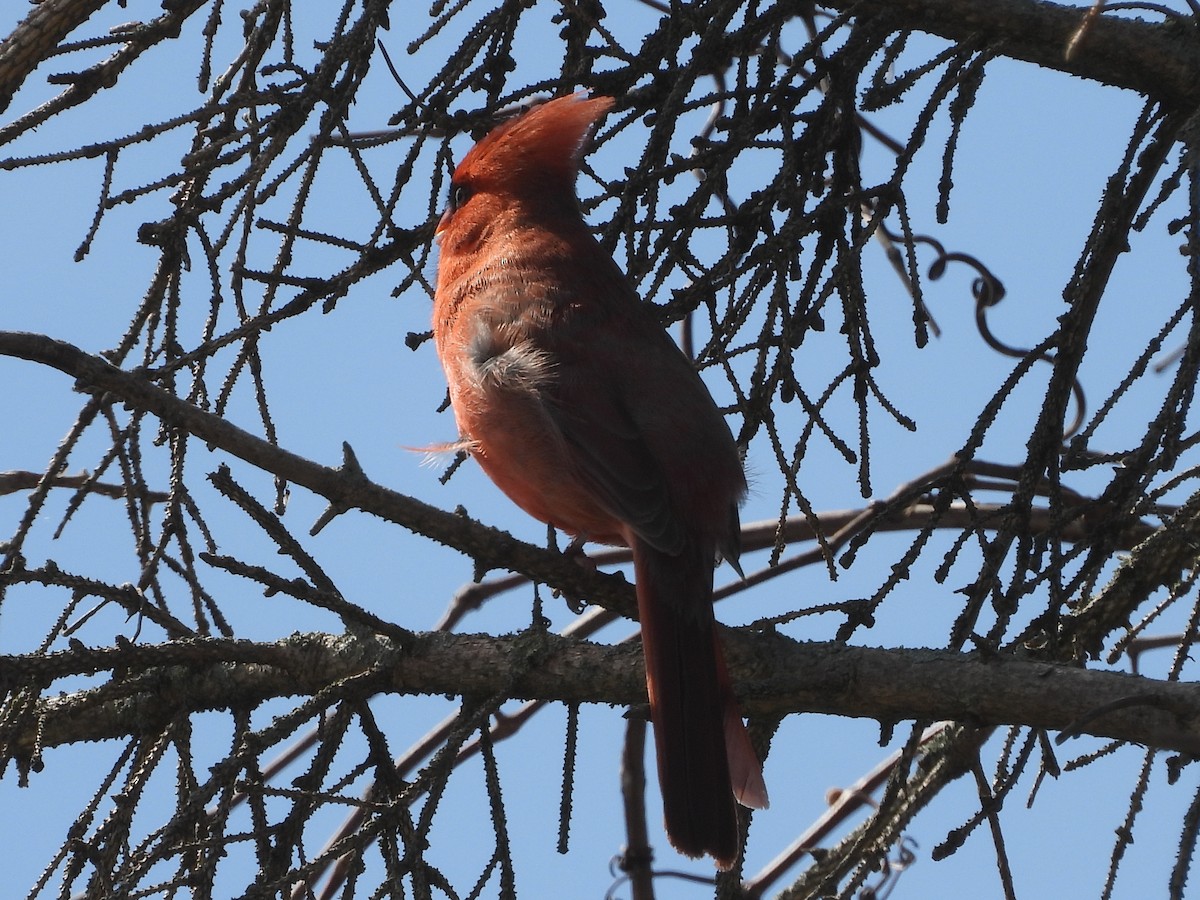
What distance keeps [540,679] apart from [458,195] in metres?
2.37

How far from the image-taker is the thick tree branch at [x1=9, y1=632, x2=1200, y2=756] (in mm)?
2705

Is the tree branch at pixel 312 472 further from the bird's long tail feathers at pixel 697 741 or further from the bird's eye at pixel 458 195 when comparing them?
the bird's eye at pixel 458 195

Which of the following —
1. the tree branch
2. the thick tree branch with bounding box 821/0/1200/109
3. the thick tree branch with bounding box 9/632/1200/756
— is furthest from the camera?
the thick tree branch with bounding box 821/0/1200/109

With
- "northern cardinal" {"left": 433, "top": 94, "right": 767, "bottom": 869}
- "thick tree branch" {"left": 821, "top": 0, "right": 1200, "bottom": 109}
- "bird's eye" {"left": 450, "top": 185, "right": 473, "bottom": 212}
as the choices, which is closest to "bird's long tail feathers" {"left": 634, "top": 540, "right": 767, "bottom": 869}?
"northern cardinal" {"left": 433, "top": 94, "right": 767, "bottom": 869}

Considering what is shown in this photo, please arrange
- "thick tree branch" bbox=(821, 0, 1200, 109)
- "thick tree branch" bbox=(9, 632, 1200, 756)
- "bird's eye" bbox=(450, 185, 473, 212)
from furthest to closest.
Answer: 1. "bird's eye" bbox=(450, 185, 473, 212)
2. "thick tree branch" bbox=(821, 0, 1200, 109)
3. "thick tree branch" bbox=(9, 632, 1200, 756)

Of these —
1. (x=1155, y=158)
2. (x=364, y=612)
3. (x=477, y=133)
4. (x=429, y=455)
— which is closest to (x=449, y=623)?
(x=429, y=455)

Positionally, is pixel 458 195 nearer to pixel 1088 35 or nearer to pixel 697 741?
pixel 1088 35

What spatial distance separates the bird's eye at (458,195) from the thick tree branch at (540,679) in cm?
210

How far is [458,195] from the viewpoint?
496 centimetres

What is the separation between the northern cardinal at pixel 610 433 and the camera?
3.16 meters

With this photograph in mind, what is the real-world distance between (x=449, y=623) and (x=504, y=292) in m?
0.99

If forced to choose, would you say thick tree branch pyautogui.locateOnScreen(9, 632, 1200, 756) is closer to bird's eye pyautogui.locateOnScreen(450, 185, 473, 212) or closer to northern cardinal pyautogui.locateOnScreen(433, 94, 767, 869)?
northern cardinal pyautogui.locateOnScreen(433, 94, 767, 869)

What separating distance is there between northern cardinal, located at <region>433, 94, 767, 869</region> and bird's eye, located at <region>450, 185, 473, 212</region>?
9.0 inches

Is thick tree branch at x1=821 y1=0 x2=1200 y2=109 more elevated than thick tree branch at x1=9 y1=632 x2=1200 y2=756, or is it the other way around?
thick tree branch at x1=821 y1=0 x2=1200 y2=109
